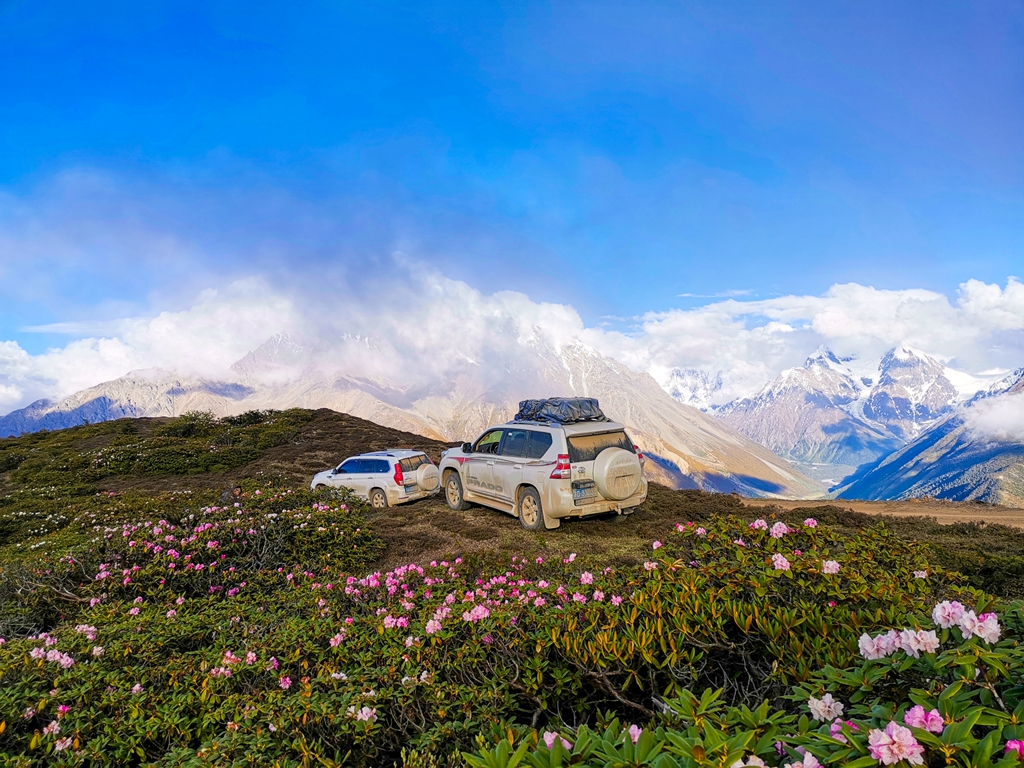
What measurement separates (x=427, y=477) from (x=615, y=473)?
6536mm

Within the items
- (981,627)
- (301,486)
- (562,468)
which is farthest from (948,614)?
(301,486)

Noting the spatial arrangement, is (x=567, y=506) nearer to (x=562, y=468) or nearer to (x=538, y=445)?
(x=562, y=468)

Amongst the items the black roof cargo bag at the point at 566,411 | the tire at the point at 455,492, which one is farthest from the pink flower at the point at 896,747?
the tire at the point at 455,492

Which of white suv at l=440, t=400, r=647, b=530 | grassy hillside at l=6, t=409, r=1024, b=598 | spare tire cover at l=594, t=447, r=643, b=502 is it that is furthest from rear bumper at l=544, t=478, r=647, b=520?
grassy hillside at l=6, t=409, r=1024, b=598

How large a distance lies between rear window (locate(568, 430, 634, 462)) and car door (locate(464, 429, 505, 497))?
2.22m

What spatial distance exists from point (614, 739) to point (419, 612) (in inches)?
109

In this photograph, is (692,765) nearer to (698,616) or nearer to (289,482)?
(698,616)

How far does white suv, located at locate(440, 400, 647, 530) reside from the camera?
10.4 m

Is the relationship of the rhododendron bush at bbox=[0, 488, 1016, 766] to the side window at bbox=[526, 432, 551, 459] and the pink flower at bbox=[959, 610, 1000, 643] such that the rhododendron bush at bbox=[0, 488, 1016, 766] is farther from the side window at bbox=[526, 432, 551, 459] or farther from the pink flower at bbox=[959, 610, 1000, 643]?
the side window at bbox=[526, 432, 551, 459]

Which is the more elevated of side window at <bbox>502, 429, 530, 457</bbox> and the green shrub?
side window at <bbox>502, 429, 530, 457</bbox>

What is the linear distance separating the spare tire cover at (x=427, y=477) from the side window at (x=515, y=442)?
380 cm

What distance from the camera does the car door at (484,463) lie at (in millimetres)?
12163

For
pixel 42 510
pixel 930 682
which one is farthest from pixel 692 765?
pixel 42 510

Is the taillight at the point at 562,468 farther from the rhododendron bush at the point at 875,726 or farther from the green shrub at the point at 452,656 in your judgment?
the rhododendron bush at the point at 875,726
